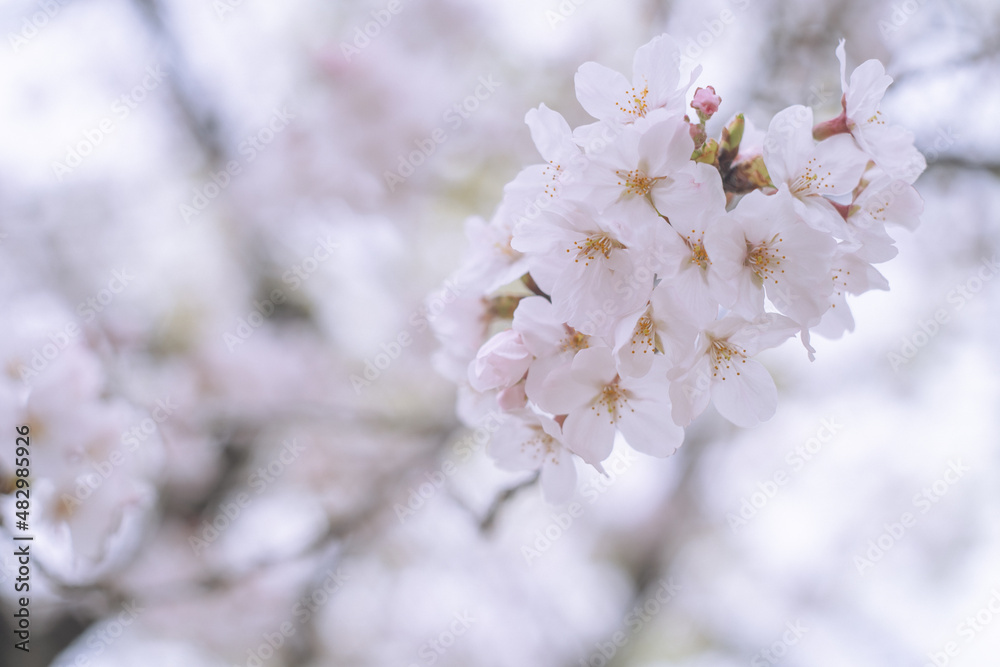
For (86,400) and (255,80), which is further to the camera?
(255,80)

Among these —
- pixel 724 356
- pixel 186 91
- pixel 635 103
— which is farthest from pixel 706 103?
pixel 186 91

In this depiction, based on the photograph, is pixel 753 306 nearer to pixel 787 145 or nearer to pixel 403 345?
pixel 787 145

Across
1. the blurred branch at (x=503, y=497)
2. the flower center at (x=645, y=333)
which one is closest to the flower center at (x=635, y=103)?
the flower center at (x=645, y=333)

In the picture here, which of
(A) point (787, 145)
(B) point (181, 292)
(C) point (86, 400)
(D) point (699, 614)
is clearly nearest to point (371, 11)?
(B) point (181, 292)

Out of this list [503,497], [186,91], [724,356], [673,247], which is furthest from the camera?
[186,91]

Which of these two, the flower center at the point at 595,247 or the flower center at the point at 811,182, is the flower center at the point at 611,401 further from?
the flower center at the point at 811,182

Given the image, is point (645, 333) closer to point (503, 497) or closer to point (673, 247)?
point (673, 247)

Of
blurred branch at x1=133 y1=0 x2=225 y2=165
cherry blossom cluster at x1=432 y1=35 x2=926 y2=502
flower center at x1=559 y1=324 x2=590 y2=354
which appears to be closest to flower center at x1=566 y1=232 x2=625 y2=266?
cherry blossom cluster at x1=432 y1=35 x2=926 y2=502
